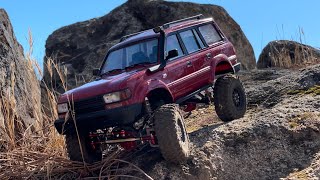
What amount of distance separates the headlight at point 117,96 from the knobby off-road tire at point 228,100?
1.86 meters

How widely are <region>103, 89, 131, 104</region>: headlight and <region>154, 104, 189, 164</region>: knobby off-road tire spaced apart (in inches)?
15.1

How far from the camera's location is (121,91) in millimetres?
5184

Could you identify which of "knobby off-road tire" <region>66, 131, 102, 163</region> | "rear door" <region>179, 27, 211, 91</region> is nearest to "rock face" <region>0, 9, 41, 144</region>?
"knobby off-road tire" <region>66, 131, 102, 163</region>

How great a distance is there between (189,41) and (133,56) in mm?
970

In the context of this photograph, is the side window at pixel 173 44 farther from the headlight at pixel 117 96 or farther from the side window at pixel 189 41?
the headlight at pixel 117 96

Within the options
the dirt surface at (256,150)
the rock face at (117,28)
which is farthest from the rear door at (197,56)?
the rock face at (117,28)

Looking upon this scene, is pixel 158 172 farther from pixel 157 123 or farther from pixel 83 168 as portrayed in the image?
pixel 83 168

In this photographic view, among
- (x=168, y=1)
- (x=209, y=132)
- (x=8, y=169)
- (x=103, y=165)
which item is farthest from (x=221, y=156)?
(x=168, y=1)

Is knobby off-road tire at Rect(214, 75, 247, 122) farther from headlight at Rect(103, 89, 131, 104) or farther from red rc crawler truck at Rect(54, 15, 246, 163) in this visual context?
headlight at Rect(103, 89, 131, 104)

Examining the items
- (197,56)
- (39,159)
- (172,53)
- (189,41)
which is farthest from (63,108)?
(189,41)

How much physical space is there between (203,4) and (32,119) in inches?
347

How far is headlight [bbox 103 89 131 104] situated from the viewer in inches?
204

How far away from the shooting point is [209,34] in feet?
24.6

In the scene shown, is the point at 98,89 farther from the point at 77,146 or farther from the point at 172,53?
the point at 172,53
